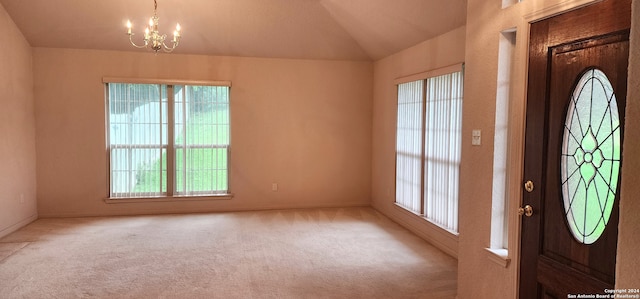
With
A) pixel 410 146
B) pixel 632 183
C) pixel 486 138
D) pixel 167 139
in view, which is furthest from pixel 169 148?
pixel 632 183

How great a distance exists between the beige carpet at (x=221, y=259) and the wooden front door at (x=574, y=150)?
128 centimetres

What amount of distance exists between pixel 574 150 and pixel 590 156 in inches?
4.1

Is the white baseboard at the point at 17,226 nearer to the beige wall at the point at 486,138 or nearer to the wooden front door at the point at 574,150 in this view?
the beige wall at the point at 486,138

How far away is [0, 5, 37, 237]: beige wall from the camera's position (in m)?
4.96

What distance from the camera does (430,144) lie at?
491 centimetres

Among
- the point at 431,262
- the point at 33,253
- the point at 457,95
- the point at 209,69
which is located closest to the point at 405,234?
the point at 431,262

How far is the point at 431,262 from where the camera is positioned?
4.16 m

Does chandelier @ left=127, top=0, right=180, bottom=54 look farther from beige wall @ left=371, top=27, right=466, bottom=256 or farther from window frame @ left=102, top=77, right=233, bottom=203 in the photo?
beige wall @ left=371, top=27, right=466, bottom=256

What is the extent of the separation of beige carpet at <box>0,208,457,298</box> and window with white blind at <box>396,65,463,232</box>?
443 mm

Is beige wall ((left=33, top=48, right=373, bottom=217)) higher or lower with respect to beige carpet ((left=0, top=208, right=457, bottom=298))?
higher

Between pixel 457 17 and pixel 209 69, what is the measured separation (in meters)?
3.70

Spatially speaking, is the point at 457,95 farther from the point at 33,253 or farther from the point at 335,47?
the point at 33,253

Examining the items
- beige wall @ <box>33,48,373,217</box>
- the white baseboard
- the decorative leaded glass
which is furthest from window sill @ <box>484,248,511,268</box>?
the white baseboard

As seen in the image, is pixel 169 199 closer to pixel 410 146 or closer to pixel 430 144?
pixel 410 146
